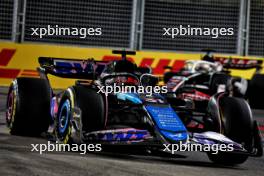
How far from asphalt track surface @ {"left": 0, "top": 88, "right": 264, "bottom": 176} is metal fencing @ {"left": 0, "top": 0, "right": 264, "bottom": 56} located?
11.2 meters

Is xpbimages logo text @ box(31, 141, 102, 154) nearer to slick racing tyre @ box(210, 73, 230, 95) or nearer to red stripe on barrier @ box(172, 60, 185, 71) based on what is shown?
slick racing tyre @ box(210, 73, 230, 95)

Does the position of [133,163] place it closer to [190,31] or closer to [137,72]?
[137,72]

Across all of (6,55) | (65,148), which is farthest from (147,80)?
(6,55)

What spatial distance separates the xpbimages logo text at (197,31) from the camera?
66.1 feet

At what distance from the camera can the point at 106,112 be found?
7.84 meters

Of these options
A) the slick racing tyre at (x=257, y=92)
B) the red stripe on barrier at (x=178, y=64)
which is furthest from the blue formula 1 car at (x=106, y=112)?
the red stripe on barrier at (x=178, y=64)

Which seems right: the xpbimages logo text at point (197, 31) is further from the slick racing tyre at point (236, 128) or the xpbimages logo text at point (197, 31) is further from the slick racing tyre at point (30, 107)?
Answer: the slick racing tyre at point (236, 128)

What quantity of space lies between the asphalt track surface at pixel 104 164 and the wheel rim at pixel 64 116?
436 mm

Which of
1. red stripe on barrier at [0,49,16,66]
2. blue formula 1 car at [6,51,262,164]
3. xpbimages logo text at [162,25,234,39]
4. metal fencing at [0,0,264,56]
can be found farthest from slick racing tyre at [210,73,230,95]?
blue formula 1 car at [6,51,262,164]

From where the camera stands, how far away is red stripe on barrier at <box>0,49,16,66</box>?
1852 cm

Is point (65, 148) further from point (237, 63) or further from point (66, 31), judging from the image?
point (66, 31)

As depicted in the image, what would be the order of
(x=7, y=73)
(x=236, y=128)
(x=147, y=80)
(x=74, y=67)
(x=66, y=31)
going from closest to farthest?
(x=236, y=128) < (x=147, y=80) < (x=74, y=67) < (x=7, y=73) < (x=66, y=31)

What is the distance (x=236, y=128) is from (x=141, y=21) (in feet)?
Result: 40.9

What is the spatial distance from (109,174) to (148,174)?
0.38 metres
